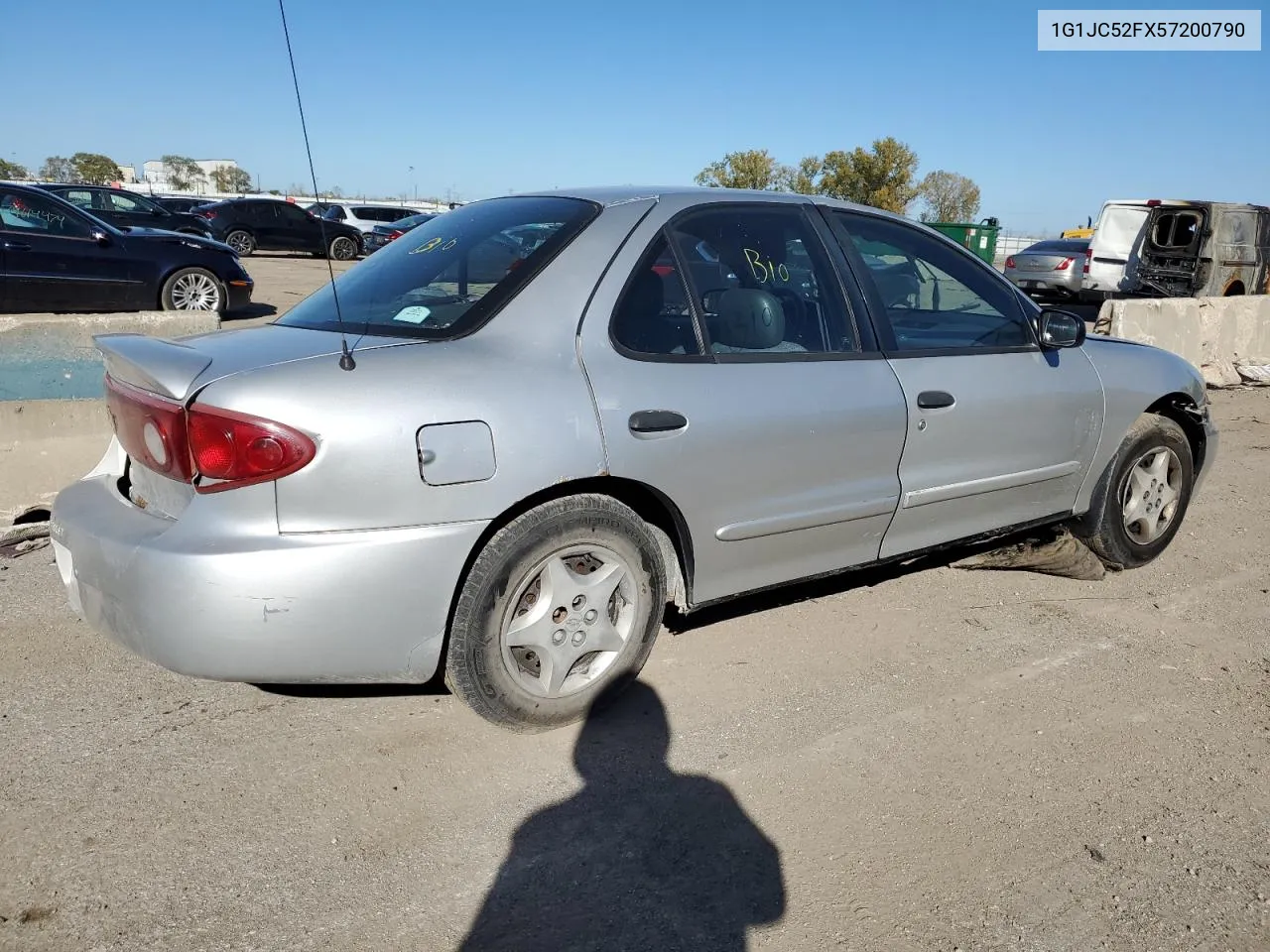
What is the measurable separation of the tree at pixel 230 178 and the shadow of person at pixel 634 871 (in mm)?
86861

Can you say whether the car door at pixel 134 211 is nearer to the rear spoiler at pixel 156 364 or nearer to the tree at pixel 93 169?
the rear spoiler at pixel 156 364

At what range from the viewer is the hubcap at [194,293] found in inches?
433

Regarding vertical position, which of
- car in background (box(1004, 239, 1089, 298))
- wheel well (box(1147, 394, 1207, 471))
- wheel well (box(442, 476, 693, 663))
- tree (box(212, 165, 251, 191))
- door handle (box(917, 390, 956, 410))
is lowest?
car in background (box(1004, 239, 1089, 298))

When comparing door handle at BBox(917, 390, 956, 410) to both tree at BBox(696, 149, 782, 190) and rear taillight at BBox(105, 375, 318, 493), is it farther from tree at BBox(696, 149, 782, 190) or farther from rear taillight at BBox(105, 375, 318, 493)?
tree at BBox(696, 149, 782, 190)

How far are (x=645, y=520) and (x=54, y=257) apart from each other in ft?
30.7

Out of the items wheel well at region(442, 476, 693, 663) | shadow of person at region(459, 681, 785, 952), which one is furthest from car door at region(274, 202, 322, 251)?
shadow of person at region(459, 681, 785, 952)

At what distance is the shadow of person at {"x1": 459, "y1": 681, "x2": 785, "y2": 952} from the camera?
2295 millimetres

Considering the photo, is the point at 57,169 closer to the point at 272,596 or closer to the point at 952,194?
the point at 952,194

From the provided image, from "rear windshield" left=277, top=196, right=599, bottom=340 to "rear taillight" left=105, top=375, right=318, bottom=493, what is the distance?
55 cm

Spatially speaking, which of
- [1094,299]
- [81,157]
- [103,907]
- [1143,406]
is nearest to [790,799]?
[103,907]

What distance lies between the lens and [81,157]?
7700 cm

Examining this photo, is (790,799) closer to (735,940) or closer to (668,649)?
(735,940)

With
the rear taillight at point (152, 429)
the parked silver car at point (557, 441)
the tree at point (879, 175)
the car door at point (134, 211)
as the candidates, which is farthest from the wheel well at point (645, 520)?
the tree at point (879, 175)

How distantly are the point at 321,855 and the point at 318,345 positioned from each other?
1354 millimetres
